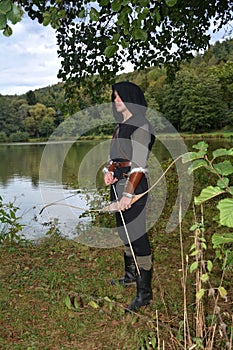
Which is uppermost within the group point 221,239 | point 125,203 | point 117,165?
point 117,165

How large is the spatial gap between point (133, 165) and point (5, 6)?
1342 millimetres

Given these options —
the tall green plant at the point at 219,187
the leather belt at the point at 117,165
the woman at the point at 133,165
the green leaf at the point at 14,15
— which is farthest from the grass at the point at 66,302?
the green leaf at the point at 14,15

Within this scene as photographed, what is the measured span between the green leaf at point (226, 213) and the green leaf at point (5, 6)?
1.24m

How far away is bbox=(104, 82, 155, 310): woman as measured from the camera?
8.35ft

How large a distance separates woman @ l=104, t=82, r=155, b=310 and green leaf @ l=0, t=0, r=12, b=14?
1.15 m

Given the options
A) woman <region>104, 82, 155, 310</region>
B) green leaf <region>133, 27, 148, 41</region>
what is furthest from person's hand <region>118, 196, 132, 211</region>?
green leaf <region>133, 27, 148, 41</region>

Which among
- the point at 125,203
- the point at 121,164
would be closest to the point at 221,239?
the point at 125,203

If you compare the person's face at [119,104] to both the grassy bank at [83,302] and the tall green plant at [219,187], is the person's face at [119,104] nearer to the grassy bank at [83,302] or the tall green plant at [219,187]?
the grassy bank at [83,302]

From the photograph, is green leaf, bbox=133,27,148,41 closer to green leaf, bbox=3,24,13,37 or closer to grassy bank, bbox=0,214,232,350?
green leaf, bbox=3,24,13,37

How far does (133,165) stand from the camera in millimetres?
2570

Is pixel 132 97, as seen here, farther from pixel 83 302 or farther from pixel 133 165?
pixel 83 302

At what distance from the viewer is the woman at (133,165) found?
2.54 m

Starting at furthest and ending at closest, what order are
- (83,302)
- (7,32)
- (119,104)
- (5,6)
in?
(83,302) → (119,104) → (7,32) → (5,6)

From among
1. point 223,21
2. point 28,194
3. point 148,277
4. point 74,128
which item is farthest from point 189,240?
point 28,194
